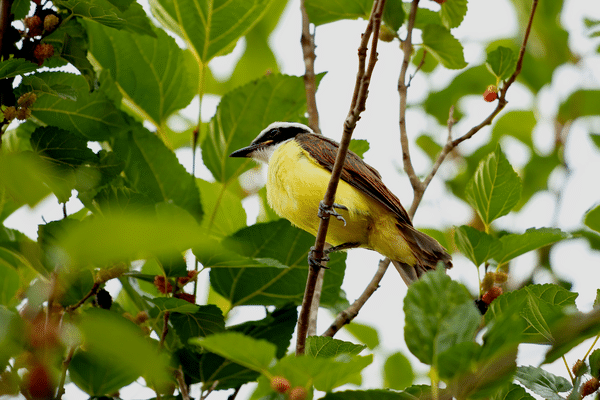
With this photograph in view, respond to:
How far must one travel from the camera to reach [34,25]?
2.52 m

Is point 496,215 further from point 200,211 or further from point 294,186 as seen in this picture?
point 200,211

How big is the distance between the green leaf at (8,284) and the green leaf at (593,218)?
268 cm

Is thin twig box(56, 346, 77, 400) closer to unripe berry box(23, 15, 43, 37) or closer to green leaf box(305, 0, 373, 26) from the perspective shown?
unripe berry box(23, 15, 43, 37)

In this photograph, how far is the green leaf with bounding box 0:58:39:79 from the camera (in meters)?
2.11

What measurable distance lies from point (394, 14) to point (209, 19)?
101 centimetres

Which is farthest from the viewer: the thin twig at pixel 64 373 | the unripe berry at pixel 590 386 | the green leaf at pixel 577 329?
the thin twig at pixel 64 373

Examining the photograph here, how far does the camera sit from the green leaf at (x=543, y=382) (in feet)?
6.52

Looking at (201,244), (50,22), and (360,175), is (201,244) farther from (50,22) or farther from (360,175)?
(360,175)

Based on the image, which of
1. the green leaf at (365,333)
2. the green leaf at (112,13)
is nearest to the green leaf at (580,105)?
the green leaf at (365,333)

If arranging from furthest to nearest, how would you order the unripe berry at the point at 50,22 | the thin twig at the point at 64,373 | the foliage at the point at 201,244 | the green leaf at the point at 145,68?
Result: the green leaf at the point at 145,68, the unripe berry at the point at 50,22, the thin twig at the point at 64,373, the foliage at the point at 201,244

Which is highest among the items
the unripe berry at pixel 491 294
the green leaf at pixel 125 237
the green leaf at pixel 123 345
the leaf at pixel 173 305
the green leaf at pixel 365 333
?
the green leaf at pixel 125 237

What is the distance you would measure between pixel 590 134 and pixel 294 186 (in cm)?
195

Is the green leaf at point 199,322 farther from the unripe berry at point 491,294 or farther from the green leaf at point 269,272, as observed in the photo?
the unripe berry at point 491,294

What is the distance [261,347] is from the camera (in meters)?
1.41
